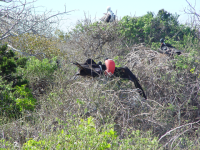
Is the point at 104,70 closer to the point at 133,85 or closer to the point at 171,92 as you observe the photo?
the point at 133,85

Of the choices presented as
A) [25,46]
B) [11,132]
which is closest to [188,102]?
[11,132]

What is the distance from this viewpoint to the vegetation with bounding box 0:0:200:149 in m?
2.25

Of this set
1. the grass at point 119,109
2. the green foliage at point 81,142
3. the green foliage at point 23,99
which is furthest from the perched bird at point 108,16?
the green foliage at point 81,142

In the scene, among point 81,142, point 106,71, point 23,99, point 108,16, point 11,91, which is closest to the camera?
point 81,142

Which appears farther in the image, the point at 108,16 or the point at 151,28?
the point at 108,16

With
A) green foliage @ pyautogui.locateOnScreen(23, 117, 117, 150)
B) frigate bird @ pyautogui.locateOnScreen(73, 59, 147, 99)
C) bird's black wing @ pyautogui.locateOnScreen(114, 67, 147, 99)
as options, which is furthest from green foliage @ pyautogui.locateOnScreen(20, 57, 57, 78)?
green foliage @ pyautogui.locateOnScreen(23, 117, 117, 150)

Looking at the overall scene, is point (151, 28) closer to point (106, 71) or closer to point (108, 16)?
point (108, 16)

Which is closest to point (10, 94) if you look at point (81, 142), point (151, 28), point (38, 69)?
point (38, 69)

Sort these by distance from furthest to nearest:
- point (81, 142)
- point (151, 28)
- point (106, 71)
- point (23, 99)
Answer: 1. point (151, 28)
2. point (23, 99)
3. point (106, 71)
4. point (81, 142)

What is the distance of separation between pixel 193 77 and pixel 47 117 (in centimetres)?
290

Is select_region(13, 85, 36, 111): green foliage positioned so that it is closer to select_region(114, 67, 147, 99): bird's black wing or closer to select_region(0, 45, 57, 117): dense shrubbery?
select_region(0, 45, 57, 117): dense shrubbery

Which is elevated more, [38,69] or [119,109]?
[38,69]

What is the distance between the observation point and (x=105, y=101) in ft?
9.91

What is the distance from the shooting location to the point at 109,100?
3.07 meters
